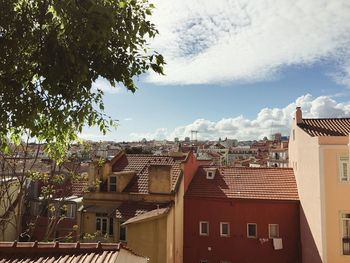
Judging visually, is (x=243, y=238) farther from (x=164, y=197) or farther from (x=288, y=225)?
(x=164, y=197)

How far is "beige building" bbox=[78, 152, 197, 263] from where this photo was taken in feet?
63.6

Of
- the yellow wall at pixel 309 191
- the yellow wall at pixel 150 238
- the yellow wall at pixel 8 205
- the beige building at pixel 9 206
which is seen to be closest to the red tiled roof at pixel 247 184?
the yellow wall at pixel 309 191

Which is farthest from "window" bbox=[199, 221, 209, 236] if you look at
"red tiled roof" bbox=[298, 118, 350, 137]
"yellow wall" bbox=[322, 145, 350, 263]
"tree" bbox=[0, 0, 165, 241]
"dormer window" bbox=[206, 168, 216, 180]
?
"tree" bbox=[0, 0, 165, 241]

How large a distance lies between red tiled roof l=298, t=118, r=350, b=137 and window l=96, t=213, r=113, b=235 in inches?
539

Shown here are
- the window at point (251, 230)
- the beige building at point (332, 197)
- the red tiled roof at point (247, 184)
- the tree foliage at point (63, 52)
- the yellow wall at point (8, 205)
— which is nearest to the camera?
the tree foliage at point (63, 52)

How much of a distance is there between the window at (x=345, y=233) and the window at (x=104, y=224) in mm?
13631

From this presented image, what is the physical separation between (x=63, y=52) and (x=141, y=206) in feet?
59.8

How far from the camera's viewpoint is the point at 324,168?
18359mm

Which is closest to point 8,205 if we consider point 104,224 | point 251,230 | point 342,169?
point 104,224

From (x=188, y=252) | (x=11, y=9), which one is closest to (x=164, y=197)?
(x=188, y=252)

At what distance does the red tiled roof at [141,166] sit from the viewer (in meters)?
23.4

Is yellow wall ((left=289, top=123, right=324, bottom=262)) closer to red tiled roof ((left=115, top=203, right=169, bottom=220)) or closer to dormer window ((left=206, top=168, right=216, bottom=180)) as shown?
dormer window ((left=206, top=168, right=216, bottom=180))

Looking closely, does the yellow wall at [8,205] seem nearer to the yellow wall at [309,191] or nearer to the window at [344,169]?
the yellow wall at [309,191]

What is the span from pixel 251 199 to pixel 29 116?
21178 mm
